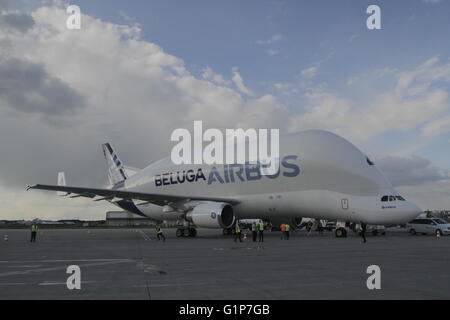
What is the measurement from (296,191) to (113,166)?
27410 millimetres

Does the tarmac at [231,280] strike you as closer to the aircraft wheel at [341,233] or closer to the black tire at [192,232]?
the aircraft wheel at [341,233]

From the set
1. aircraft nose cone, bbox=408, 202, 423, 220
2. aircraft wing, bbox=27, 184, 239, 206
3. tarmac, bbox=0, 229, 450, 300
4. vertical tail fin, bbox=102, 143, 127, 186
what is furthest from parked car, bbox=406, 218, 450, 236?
vertical tail fin, bbox=102, 143, 127, 186

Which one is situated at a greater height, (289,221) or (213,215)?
(213,215)

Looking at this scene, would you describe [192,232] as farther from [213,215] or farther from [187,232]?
[213,215]

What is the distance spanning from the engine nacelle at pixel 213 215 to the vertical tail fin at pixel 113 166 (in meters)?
19.3

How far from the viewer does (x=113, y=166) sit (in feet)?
168

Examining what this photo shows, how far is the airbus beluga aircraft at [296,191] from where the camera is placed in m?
28.6

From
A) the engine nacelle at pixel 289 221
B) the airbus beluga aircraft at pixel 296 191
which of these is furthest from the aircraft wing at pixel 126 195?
the engine nacelle at pixel 289 221

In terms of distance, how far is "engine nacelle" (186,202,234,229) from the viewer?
99.3 ft

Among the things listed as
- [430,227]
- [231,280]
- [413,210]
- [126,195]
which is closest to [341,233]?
[413,210]

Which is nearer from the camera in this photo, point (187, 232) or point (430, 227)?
point (187, 232)

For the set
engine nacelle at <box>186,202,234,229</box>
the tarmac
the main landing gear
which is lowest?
the main landing gear

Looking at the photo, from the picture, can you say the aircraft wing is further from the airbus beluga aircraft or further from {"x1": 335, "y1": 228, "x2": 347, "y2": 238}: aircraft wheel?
{"x1": 335, "y1": 228, "x2": 347, "y2": 238}: aircraft wheel

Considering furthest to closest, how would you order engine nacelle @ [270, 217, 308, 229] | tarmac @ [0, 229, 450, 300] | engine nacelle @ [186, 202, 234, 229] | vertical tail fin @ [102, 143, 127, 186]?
vertical tail fin @ [102, 143, 127, 186]
engine nacelle @ [270, 217, 308, 229]
engine nacelle @ [186, 202, 234, 229]
tarmac @ [0, 229, 450, 300]
